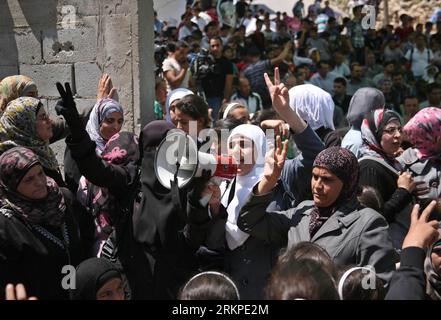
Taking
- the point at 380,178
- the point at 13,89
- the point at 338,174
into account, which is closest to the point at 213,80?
the point at 13,89

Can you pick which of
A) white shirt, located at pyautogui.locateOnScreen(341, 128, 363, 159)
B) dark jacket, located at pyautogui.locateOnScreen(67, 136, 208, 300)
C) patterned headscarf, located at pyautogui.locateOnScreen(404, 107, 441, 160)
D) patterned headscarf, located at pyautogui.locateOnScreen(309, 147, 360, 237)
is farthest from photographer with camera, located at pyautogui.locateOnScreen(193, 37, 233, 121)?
patterned headscarf, located at pyautogui.locateOnScreen(309, 147, 360, 237)

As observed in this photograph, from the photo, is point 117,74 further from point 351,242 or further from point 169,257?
point 351,242

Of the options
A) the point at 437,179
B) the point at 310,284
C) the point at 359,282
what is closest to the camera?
the point at 310,284

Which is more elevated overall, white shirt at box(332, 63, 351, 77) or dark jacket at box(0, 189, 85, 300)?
white shirt at box(332, 63, 351, 77)

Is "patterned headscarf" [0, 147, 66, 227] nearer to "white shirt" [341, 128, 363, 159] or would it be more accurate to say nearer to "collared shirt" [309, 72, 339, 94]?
"white shirt" [341, 128, 363, 159]

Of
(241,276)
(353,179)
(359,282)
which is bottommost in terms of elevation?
(241,276)

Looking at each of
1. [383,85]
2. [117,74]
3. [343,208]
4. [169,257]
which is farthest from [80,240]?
[383,85]

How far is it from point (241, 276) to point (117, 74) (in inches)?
146

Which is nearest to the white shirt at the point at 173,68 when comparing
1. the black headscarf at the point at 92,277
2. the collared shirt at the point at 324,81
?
the collared shirt at the point at 324,81

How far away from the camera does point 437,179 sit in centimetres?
434

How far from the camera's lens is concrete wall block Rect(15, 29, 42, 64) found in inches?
292

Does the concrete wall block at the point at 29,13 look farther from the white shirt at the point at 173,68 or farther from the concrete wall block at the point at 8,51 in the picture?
the white shirt at the point at 173,68

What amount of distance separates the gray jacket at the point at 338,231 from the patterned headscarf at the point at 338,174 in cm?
4

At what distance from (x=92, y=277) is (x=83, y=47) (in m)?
4.30
